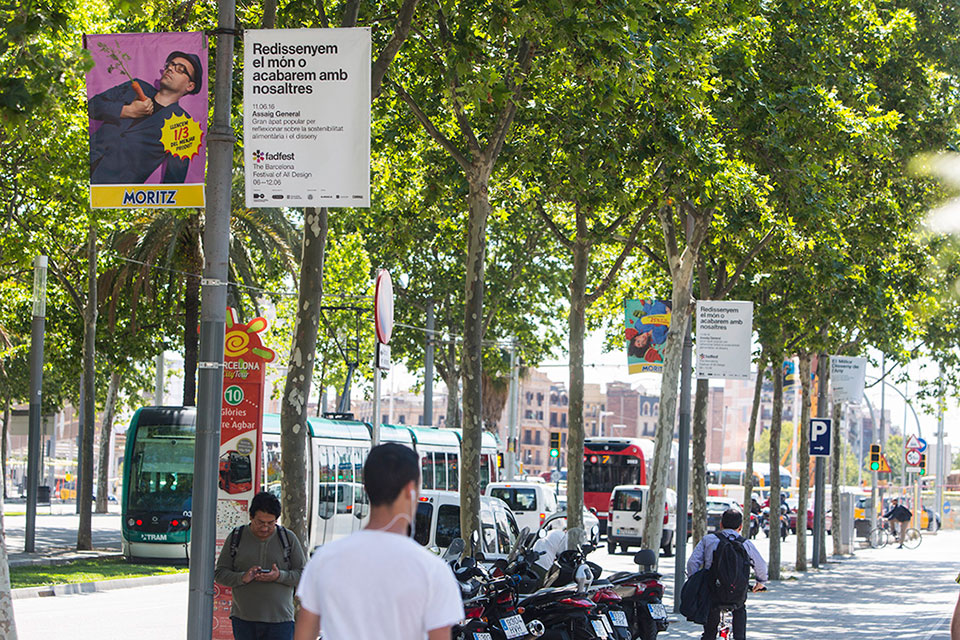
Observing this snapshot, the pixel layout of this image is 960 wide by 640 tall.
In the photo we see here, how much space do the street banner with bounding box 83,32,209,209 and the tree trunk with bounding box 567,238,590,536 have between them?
482 inches

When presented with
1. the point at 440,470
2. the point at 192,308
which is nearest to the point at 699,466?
the point at 192,308

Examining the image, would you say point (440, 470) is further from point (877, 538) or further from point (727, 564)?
point (727, 564)

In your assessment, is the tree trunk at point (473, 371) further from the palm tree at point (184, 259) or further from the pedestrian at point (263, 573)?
the palm tree at point (184, 259)

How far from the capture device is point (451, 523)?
65.6 feet

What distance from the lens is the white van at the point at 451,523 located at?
18781 millimetres

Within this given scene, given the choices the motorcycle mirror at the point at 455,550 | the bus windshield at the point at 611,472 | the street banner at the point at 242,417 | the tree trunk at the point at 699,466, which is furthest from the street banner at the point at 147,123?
the bus windshield at the point at 611,472

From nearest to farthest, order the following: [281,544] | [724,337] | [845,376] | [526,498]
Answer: [281,544] → [724,337] → [845,376] → [526,498]

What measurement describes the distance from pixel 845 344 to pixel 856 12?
1688 centimetres

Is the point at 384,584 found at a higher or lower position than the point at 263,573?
higher

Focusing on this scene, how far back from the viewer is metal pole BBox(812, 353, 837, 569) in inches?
1252

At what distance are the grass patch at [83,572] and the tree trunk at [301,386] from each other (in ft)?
31.8

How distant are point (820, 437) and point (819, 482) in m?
3.73

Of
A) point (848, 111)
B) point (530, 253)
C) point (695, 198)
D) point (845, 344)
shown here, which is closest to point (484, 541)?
point (695, 198)

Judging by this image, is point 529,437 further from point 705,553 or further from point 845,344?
point 705,553
